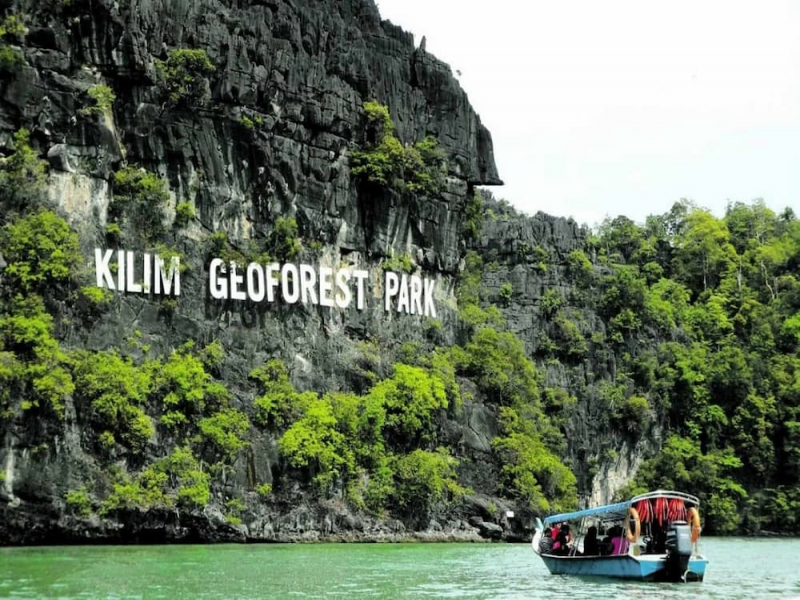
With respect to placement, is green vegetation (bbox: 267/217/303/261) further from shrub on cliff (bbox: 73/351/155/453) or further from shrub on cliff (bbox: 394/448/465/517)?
shrub on cliff (bbox: 394/448/465/517)

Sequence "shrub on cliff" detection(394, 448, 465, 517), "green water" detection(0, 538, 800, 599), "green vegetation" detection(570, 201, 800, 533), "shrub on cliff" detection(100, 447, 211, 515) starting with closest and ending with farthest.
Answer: "green water" detection(0, 538, 800, 599) → "shrub on cliff" detection(100, 447, 211, 515) → "shrub on cliff" detection(394, 448, 465, 517) → "green vegetation" detection(570, 201, 800, 533)

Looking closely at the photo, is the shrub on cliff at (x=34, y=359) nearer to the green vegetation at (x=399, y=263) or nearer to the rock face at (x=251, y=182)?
the rock face at (x=251, y=182)

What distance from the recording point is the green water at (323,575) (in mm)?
21344

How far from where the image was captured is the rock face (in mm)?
37250

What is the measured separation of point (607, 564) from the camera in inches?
995

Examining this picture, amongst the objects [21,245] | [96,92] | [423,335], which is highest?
[96,92]

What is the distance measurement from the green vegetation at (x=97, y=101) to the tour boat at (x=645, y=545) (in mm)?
21984

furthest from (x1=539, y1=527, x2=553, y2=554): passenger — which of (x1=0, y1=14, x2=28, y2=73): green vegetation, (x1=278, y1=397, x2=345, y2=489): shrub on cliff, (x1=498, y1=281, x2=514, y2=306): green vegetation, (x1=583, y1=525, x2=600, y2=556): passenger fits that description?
(x1=498, y1=281, x2=514, y2=306): green vegetation

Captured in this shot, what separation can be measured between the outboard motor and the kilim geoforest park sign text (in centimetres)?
2198

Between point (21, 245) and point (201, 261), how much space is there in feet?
23.8

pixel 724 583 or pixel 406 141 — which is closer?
pixel 724 583

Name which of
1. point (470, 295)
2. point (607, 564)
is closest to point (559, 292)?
point (470, 295)

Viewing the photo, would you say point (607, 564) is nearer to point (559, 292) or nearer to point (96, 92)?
point (96, 92)

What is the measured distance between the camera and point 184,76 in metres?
→ 41.2
